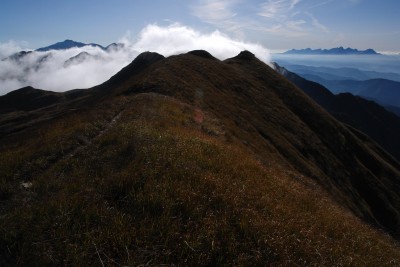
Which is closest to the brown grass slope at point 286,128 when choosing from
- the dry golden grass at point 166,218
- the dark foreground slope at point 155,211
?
the dark foreground slope at point 155,211

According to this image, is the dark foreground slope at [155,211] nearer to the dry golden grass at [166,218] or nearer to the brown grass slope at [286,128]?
the dry golden grass at [166,218]

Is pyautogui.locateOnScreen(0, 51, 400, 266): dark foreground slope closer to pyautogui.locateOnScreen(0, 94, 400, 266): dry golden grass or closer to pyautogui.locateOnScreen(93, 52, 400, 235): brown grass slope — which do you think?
pyautogui.locateOnScreen(0, 94, 400, 266): dry golden grass

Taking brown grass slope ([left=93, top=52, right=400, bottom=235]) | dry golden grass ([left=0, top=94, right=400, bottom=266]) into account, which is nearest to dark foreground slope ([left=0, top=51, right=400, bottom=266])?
dry golden grass ([left=0, top=94, right=400, bottom=266])

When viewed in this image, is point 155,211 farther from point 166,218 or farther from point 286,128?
point 286,128

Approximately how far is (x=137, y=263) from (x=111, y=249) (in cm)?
72

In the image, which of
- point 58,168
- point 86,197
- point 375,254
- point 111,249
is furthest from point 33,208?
point 375,254

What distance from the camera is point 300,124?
64375 mm

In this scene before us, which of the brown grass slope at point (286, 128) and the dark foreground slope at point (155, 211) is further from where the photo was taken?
the brown grass slope at point (286, 128)

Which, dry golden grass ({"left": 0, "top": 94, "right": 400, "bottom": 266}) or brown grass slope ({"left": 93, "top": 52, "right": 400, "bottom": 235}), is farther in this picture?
brown grass slope ({"left": 93, "top": 52, "right": 400, "bottom": 235})

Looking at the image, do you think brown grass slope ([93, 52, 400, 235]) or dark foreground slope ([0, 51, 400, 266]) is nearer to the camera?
dark foreground slope ([0, 51, 400, 266])

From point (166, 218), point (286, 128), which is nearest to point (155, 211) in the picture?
point (166, 218)

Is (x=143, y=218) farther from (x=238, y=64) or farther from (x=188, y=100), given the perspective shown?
(x=238, y=64)

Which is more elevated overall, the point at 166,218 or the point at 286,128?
the point at 166,218

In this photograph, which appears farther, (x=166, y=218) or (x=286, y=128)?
(x=286, y=128)
